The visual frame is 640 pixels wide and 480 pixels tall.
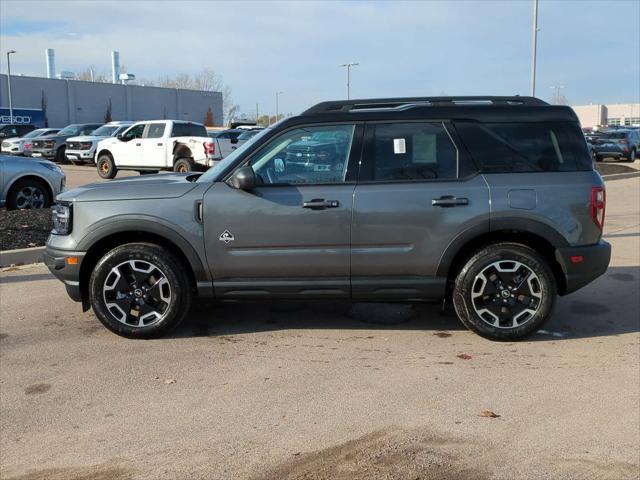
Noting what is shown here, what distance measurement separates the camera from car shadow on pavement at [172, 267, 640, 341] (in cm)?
569

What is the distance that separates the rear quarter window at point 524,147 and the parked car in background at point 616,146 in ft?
92.5

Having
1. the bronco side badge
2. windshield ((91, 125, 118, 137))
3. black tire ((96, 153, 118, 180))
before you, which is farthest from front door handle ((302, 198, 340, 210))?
windshield ((91, 125, 118, 137))

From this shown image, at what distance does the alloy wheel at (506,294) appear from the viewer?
5.22 meters

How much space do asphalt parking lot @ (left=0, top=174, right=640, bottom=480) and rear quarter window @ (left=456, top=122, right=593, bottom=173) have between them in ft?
4.74

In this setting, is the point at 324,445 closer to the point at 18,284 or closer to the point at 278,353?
the point at 278,353

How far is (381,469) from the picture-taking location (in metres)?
3.34

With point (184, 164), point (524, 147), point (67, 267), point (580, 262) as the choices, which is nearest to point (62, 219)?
point (67, 267)

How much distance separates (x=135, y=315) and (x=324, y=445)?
2.37 meters

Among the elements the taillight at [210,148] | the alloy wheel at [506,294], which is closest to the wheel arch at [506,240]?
the alloy wheel at [506,294]

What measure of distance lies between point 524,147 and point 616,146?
28992 mm

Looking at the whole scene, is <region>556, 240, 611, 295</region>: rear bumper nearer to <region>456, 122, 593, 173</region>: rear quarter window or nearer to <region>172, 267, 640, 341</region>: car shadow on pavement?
<region>172, 267, 640, 341</region>: car shadow on pavement

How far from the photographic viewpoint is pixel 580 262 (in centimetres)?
523

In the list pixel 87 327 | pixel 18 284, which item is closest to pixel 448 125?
pixel 87 327

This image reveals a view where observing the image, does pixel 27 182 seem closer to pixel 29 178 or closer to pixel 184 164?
pixel 29 178
